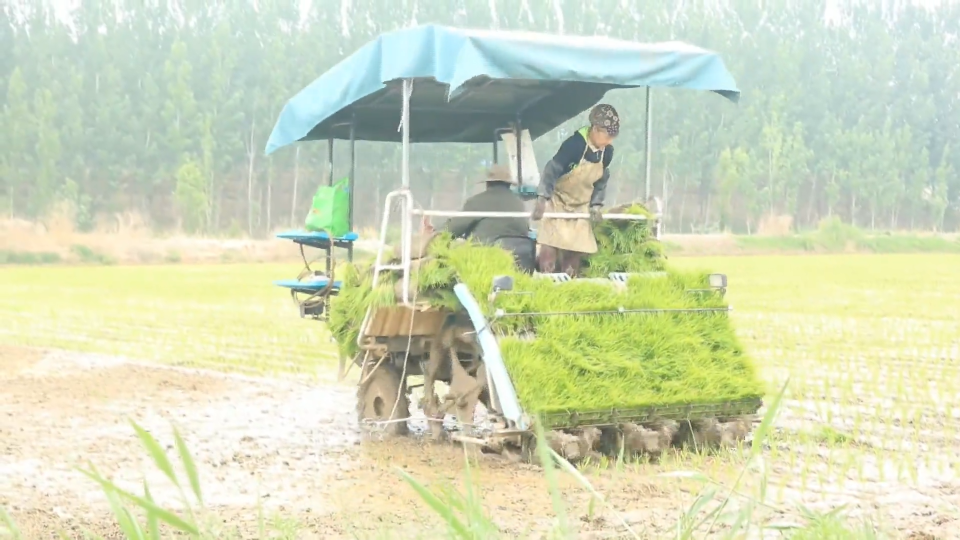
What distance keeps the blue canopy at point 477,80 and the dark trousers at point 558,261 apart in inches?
46.7

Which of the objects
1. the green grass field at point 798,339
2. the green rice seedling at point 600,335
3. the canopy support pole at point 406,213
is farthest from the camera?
the canopy support pole at point 406,213

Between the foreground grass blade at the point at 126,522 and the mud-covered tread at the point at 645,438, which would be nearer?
the foreground grass blade at the point at 126,522

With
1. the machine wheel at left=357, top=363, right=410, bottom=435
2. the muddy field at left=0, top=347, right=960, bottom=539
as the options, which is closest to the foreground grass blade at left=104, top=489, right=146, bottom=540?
the muddy field at left=0, top=347, right=960, bottom=539

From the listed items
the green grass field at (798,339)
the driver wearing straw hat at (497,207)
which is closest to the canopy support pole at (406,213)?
the driver wearing straw hat at (497,207)

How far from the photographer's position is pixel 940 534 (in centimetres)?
518

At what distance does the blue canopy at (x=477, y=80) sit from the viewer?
748 centimetres

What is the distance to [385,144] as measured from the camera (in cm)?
5678

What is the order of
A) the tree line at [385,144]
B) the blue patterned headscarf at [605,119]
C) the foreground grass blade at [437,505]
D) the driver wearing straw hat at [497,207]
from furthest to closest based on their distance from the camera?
the tree line at [385,144]
the driver wearing straw hat at [497,207]
the blue patterned headscarf at [605,119]
the foreground grass blade at [437,505]

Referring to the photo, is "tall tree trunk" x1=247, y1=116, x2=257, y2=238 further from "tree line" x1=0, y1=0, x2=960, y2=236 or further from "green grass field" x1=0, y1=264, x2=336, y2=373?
"green grass field" x1=0, y1=264, x2=336, y2=373

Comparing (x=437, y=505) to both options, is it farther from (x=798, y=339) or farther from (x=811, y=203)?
(x=811, y=203)

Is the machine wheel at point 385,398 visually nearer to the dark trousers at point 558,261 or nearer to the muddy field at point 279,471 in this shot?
the muddy field at point 279,471

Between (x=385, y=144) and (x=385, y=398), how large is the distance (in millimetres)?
48546

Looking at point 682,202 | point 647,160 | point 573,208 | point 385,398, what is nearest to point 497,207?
point 573,208

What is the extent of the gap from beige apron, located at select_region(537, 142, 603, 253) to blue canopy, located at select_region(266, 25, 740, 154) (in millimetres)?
678
